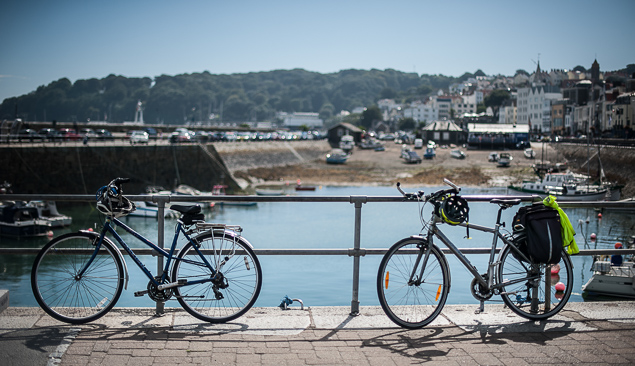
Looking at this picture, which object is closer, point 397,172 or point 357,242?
point 357,242

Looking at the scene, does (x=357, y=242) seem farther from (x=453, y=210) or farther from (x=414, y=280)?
(x=453, y=210)

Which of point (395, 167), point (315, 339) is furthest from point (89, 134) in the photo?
point (315, 339)

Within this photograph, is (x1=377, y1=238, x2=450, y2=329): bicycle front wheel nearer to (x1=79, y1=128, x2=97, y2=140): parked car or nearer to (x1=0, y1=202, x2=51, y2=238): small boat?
(x1=0, y1=202, x2=51, y2=238): small boat

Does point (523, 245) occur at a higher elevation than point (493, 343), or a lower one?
higher

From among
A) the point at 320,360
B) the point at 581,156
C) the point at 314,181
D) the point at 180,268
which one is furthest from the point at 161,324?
the point at 581,156

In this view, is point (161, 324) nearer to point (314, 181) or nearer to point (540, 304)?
point (540, 304)

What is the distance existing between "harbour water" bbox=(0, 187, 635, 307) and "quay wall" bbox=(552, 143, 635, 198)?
9.86 meters

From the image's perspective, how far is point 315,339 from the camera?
4.63 meters

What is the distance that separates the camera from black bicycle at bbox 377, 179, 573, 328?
4859 millimetres

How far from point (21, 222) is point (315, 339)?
33023 mm

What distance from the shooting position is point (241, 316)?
519 cm

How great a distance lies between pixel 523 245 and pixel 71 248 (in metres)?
3.95

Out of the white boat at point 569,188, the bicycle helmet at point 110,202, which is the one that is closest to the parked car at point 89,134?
the white boat at point 569,188

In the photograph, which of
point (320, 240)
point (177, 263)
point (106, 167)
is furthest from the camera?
point (106, 167)
